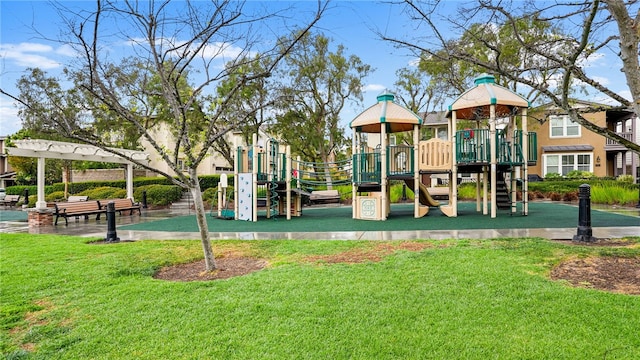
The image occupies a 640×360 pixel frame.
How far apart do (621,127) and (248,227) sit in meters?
31.6

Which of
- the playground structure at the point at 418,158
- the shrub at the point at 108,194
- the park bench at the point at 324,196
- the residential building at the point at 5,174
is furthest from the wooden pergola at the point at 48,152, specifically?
the residential building at the point at 5,174

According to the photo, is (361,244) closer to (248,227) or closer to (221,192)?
(248,227)

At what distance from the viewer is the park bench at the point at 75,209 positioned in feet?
45.7

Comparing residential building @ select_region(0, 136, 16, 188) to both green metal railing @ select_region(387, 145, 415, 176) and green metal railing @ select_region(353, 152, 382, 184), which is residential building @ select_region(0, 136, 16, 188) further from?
green metal railing @ select_region(387, 145, 415, 176)

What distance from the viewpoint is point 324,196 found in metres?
21.0

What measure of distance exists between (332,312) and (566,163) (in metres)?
30.9

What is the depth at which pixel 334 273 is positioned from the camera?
18.0 feet

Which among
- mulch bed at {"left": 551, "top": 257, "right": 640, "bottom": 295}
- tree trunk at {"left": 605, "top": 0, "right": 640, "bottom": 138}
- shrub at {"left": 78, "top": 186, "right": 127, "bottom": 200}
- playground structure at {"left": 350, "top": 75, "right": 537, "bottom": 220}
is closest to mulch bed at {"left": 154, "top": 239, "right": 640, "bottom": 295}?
mulch bed at {"left": 551, "top": 257, "right": 640, "bottom": 295}

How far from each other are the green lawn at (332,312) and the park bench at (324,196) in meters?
14.4

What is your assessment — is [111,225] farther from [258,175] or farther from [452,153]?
[452,153]

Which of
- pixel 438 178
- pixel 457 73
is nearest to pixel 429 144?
pixel 457 73

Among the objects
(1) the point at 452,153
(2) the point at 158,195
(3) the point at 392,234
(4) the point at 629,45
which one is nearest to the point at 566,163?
(1) the point at 452,153

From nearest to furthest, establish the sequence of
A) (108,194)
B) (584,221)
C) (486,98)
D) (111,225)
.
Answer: (584,221) → (111,225) → (486,98) → (108,194)

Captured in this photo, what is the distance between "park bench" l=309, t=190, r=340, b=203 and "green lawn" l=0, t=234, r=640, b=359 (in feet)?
47.1
